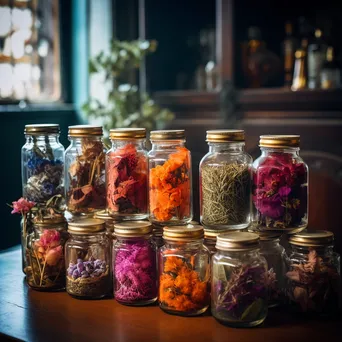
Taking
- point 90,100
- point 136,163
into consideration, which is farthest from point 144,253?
point 90,100

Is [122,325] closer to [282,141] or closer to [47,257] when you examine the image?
[47,257]

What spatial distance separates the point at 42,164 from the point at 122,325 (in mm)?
520

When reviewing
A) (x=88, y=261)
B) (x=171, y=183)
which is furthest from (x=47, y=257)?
(x=171, y=183)

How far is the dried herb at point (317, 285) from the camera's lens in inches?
47.0

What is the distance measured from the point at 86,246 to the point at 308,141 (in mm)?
1773

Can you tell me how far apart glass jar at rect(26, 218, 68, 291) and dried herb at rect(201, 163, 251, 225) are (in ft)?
1.25

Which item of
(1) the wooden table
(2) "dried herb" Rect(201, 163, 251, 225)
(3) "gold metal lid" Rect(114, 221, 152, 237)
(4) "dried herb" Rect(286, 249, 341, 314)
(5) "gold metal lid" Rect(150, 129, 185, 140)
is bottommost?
(1) the wooden table

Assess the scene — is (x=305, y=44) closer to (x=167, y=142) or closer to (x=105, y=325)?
(x=167, y=142)

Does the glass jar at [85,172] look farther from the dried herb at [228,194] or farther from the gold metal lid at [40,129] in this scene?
the dried herb at [228,194]

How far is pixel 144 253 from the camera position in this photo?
126cm

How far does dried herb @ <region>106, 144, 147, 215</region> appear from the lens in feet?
4.48

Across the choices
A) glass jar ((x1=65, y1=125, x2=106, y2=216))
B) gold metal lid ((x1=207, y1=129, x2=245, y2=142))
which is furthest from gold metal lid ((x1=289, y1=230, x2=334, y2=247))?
glass jar ((x1=65, y1=125, x2=106, y2=216))

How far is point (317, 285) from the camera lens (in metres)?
1.20

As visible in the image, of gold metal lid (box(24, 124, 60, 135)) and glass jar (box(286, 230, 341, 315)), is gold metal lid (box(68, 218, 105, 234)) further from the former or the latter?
glass jar (box(286, 230, 341, 315))
